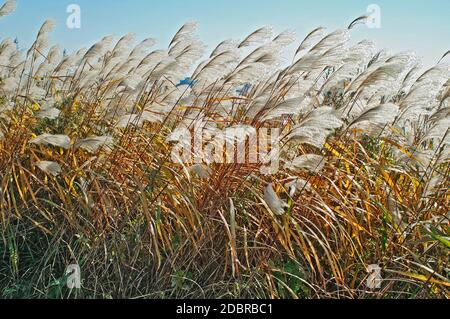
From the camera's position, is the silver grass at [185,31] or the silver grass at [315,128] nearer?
the silver grass at [315,128]

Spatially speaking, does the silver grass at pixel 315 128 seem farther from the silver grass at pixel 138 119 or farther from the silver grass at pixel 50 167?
the silver grass at pixel 50 167

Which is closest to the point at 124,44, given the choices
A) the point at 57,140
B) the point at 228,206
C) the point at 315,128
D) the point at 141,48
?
the point at 141,48

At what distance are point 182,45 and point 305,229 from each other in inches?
50.5

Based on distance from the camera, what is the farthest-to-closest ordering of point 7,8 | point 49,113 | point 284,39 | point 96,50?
point 7,8
point 96,50
point 284,39
point 49,113

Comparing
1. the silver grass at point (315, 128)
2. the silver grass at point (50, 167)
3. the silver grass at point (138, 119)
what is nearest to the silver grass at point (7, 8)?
the silver grass at point (138, 119)

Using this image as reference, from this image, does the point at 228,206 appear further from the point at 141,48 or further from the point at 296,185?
the point at 141,48

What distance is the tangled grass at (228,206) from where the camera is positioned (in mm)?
3141

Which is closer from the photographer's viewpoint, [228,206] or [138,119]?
[228,206]

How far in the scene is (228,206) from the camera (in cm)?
328

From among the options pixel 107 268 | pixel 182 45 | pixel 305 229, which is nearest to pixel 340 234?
pixel 305 229

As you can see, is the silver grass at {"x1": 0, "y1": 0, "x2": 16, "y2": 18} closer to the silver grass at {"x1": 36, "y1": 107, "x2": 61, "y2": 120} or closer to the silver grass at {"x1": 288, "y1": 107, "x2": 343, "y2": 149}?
the silver grass at {"x1": 36, "y1": 107, "x2": 61, "y2": 120}

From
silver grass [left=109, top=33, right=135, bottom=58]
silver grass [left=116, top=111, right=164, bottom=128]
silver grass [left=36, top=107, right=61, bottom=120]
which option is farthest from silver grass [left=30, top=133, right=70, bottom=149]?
silver grass [left=109, top=33, right=135, bottom=58]

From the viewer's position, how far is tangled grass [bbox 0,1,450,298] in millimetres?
3141

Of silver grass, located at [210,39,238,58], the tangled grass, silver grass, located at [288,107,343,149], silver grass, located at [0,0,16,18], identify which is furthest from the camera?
silver grass, located at [0,0,16,18]
